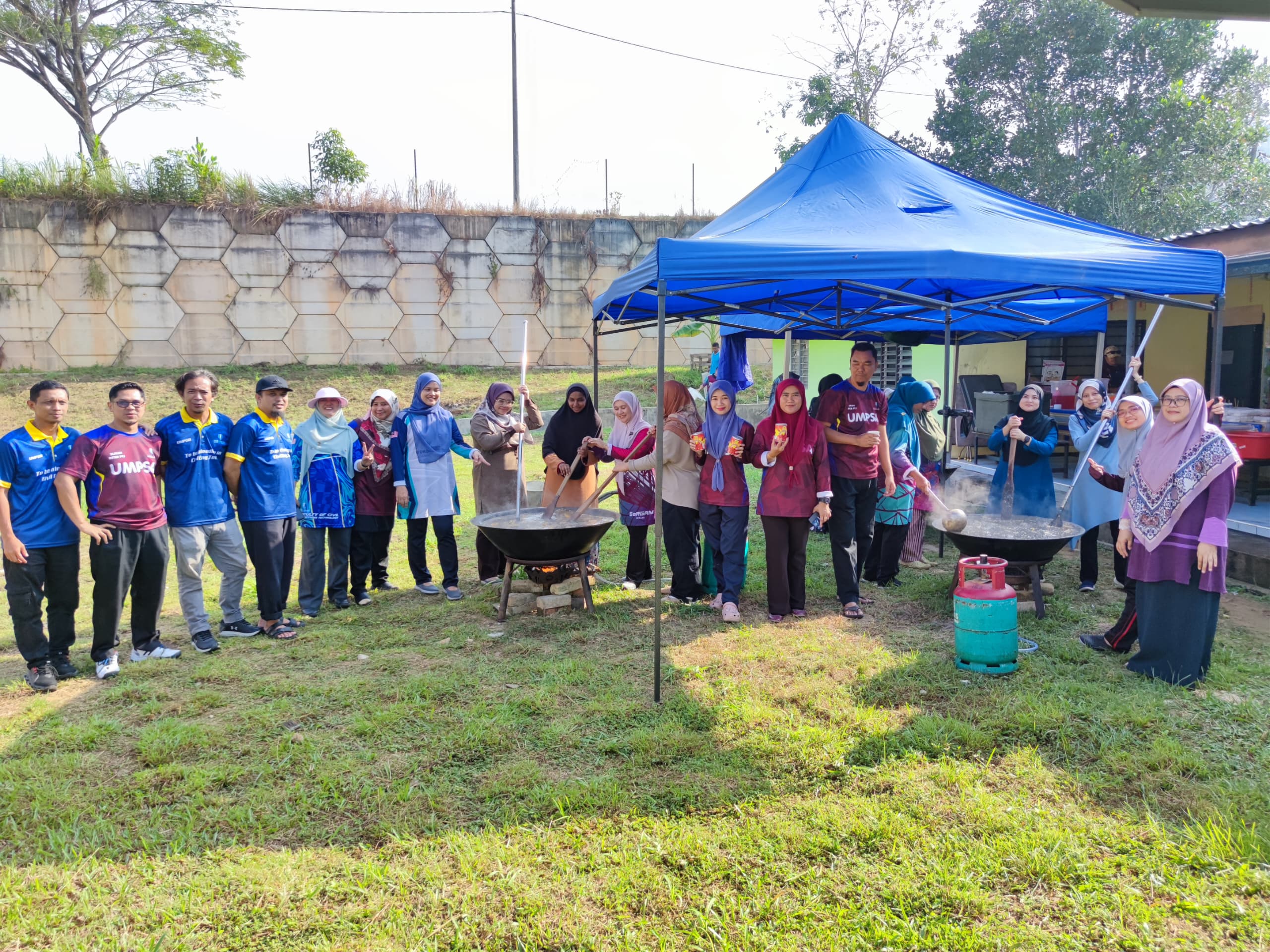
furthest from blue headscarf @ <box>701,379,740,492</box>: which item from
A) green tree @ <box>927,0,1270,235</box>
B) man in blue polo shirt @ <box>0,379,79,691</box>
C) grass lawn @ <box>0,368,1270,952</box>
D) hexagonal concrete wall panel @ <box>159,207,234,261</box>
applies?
green tree @ <box>927,0,1270,235</box>

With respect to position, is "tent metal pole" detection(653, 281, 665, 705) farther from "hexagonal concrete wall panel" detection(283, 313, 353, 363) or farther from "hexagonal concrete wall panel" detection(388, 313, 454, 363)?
"hexagonal concrete wall panel" detection(283, 313, 353, 363)

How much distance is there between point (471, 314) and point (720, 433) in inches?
430

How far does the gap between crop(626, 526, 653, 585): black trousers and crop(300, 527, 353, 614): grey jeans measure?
6.57ft

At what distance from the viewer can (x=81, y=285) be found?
13547 mm

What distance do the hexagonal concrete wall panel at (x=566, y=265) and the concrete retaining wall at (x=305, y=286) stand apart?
2 cm

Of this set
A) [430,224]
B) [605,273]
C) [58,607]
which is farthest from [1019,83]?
[58,607]

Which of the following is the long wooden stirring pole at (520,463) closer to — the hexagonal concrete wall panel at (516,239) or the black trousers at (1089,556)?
the black trousers at (1089,556)

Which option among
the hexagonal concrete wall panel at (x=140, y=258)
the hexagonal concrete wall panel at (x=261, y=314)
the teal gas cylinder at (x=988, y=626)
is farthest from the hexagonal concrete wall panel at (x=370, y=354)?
the teal gas cylinder at (x=988, y=626)

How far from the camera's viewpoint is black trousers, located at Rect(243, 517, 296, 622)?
16.2ft

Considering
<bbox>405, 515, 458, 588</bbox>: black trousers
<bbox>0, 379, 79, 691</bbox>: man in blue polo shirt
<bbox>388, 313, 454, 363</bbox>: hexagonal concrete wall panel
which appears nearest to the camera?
<bbox>0, 379, 79, 691</bbox>: man in blue polo shirt

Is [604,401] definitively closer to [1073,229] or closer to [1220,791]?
[1073,229]

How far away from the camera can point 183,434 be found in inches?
182

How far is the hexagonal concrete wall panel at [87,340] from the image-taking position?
44.5ft

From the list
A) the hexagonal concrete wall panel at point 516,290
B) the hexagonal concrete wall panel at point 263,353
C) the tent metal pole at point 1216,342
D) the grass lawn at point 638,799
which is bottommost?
the grass lawn at point 638,799
